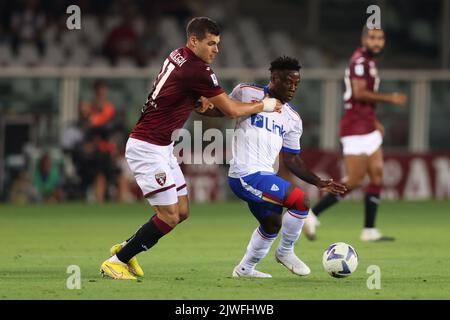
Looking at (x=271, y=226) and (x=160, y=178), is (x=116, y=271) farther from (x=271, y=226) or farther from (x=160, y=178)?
(x=271, y=226)

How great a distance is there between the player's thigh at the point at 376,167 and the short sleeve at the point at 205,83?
15.7 feet

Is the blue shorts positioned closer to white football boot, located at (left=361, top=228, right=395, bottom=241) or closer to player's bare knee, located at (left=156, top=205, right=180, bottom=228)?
player's bare knee, located at (left=156, top=205, right=180, bottom=228)

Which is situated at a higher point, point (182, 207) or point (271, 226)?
point (182, 207)

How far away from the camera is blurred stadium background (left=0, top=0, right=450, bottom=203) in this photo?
20.5 m

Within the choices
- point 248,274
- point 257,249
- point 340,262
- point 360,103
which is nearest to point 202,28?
point 257,249

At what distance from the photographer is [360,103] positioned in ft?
45.8

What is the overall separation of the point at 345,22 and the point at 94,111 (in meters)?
7.75

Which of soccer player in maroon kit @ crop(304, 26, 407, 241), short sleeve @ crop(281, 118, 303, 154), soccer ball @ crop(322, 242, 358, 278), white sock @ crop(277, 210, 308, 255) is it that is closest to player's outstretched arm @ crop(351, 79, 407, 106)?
soccer player in maroon kit @ crop(304, 26, 407, 241)

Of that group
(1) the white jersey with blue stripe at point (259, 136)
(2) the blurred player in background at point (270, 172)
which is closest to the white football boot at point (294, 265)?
(2) the blurred player in background at point (270, 172)

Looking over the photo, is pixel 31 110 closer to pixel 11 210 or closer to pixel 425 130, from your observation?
pixel 11 210

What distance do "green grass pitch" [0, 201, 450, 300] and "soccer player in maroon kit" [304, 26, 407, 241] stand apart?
14.9 inches

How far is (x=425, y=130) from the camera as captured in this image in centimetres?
2294

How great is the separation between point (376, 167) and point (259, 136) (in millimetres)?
4345

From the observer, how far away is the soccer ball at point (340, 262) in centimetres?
940
